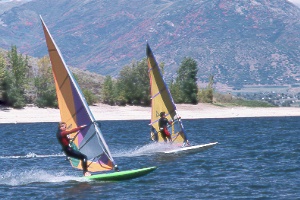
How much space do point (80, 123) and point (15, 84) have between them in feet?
134

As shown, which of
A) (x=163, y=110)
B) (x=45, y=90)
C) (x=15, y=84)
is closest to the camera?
(x=163, y=110)

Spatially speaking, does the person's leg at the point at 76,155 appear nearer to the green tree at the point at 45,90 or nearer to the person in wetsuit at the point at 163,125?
the person in wetsuit at the point at 163,125

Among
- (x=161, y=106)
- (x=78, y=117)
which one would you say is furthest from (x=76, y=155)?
(x=161, y=106)

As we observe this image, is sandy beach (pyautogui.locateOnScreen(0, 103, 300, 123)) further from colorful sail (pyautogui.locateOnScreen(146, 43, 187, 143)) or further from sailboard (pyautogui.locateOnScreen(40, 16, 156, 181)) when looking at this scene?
sailboard (pyautogui.locateOnScreen(40, 16, 156, 181))

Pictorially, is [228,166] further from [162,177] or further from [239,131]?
[239,131]

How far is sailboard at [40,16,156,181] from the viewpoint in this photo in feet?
78.8

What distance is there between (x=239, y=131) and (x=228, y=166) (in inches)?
956

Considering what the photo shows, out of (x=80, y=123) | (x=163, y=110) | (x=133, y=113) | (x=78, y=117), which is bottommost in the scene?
(x=133, y=113)

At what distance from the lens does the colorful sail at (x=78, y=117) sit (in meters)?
24.0

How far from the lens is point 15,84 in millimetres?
64250

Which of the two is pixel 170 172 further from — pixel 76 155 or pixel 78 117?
pixel 78 117

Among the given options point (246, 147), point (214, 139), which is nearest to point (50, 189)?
point (246, 147)

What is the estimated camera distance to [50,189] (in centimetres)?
2433

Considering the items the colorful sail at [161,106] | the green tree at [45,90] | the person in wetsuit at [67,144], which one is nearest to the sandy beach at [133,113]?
the green tree at [45,90]
